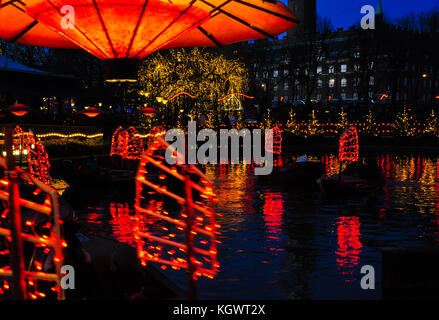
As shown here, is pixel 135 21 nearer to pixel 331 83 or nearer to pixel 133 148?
pixel 133 148

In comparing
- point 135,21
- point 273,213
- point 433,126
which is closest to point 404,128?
point 433,126

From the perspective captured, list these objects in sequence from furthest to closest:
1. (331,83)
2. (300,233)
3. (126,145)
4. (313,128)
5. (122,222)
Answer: (331,83), (313,128), (126,145), (122,222), (300,233)

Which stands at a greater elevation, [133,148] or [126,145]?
[126,145]

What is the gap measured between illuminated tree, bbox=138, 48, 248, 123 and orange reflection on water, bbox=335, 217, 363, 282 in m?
33.0

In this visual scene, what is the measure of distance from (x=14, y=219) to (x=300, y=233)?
1029cm

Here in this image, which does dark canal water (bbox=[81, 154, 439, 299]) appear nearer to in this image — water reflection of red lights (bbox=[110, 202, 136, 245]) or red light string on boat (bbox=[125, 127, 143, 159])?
water reflection of red lights (bbox=[110, 202, 136, 245])

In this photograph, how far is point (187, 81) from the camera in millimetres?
47719

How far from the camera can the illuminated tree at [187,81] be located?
47031 mm

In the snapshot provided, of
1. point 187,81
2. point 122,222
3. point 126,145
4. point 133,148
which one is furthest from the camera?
point 187,81

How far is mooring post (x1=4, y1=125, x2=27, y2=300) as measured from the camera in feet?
10.1

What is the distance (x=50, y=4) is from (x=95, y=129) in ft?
110

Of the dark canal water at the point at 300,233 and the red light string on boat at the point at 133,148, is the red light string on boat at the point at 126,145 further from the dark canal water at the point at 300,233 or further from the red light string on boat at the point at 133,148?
the dark canal water at the point at 300,233

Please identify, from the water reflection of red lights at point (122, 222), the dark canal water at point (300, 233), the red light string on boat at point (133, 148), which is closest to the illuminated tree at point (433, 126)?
the dark canal water at point (300, 233)

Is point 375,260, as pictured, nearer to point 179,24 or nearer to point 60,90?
point 179,24
